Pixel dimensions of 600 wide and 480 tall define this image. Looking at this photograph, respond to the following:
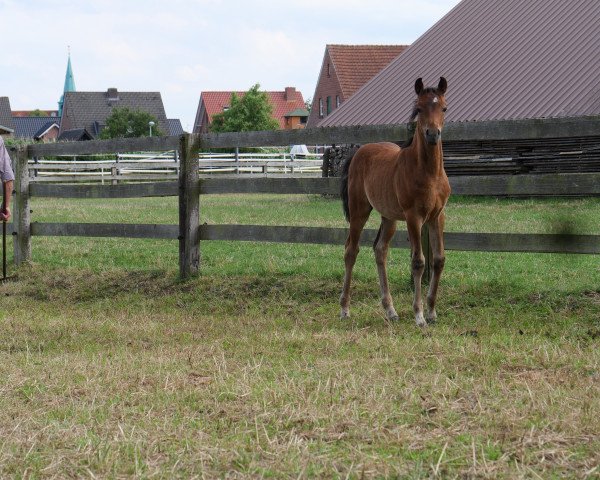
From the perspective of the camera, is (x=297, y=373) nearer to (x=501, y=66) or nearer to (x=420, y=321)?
(x=420, y=321)

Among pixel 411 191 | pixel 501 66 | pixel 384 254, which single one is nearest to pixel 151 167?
pixel 501 66

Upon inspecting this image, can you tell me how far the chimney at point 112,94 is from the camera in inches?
3686

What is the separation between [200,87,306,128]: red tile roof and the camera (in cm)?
9619

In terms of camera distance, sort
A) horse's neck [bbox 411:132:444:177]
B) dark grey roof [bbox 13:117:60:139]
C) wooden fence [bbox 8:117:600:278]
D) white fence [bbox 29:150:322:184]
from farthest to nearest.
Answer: dark grey roof [bbox 13:117:60:139]
white fence [bbox 29:150:322:184]
wooden fence [bbox 8:117:600:278]
horse's neck [bbox 411:132:444:177]

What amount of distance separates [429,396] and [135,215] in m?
14.5

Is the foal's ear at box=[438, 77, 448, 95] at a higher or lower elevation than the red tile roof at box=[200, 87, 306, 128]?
lower

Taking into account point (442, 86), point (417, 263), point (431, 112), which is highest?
point (442, 86)

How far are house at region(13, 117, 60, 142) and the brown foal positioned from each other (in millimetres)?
89792

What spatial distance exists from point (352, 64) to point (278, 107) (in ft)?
155

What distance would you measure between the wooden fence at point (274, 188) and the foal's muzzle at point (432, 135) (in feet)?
4.71

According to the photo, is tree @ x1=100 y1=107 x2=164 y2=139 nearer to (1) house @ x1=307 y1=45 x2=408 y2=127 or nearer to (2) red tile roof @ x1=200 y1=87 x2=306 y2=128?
(1) house @ x1=307 y1=45 x2=408 y2=127

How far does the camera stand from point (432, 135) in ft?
22.2

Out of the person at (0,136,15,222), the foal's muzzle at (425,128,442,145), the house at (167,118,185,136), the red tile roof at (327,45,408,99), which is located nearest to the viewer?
the foal's muzzle at (425,128,442,145)

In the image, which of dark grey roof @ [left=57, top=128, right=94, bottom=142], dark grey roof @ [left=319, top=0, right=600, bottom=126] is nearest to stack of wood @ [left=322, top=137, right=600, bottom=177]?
dark grey roof @ [left=319, top=0, right=600, bottom=126]
